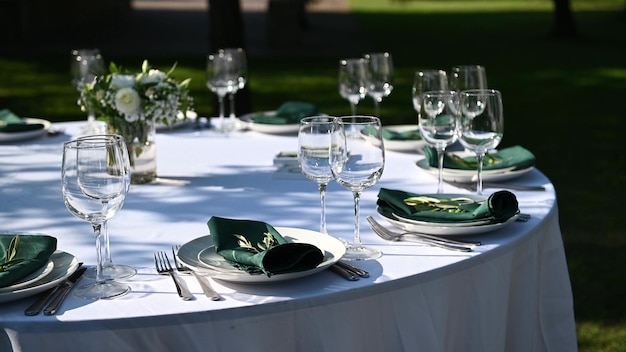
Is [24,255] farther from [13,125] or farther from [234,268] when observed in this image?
[13,125]

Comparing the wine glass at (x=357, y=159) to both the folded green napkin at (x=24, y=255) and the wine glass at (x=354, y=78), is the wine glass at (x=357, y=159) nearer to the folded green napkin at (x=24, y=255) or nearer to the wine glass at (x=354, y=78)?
the folded green napkin at (x=24, y=255)

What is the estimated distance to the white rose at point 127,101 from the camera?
3.17 meters

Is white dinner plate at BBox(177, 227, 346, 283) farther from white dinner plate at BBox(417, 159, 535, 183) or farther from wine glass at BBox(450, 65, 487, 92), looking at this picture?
wine glass at BBox(450, 65, 487, 92)

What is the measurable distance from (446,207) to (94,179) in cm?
114

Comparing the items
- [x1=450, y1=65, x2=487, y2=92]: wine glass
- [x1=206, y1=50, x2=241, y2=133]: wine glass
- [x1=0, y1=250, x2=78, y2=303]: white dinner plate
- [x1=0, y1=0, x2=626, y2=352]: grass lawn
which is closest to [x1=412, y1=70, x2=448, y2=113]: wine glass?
[x1=450, y1=65, x2=487, y2=92]: wine glass

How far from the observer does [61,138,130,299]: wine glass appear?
6.73 ft

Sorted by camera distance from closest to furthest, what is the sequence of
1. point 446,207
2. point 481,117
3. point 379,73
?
point 446,207 → point 481,117 → point 379,73

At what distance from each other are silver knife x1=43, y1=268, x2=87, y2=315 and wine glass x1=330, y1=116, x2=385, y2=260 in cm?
70

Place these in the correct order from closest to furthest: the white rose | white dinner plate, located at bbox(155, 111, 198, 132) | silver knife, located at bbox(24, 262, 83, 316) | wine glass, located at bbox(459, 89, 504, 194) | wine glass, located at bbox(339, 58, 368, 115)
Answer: silver knife, located at bbox(24, 262, 83, 316), wine glass, located at bbox(459, 89, 504, 194), the white rose, wine glass, located at bbox(339, 58, 368, 115), white dinner plate, located at bbox(155, 111, 198, 132)

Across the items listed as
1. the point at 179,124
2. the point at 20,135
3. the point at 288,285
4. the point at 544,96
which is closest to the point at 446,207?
the point at 288,285

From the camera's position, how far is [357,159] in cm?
236

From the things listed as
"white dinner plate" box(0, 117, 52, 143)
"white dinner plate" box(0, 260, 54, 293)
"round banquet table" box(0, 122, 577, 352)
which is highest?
"white dinner plate" box(0, 117, 52, 143)

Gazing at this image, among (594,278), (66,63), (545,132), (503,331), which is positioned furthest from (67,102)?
(503,331)

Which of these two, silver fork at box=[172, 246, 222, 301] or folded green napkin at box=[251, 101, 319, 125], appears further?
folded green napkin at box=[251, 101, 319, 125]
